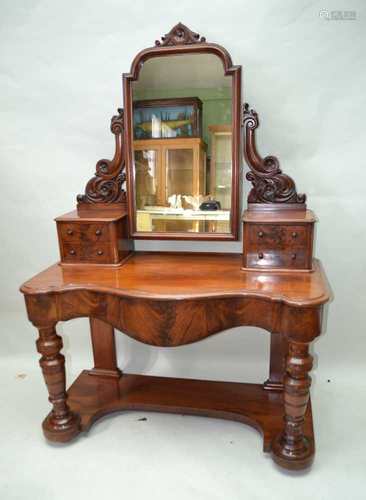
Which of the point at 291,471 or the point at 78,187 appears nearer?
the point at 291,471

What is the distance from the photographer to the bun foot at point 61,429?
1.69 meters

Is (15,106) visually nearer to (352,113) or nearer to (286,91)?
(286,91)

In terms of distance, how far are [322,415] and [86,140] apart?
67.7 inches

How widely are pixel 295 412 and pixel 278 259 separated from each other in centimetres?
Result: 57

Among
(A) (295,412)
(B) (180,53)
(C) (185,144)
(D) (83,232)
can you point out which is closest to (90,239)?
(D) (83,232)

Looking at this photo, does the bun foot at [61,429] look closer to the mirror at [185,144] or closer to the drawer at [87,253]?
the drawer at [87,253]

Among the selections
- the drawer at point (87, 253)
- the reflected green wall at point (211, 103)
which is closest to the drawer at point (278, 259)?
the reflected green wall at point (211, 103)

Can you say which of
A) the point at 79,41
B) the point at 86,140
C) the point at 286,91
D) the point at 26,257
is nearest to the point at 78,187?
the point at 86,140

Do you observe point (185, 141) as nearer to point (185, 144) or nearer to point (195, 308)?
point (185, 144)

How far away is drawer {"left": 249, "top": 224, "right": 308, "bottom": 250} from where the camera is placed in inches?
60.9

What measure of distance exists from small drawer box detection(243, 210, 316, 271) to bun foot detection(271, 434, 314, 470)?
2.24ft

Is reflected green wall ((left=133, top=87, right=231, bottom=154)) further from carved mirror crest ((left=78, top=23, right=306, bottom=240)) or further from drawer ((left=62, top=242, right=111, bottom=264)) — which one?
drawer ((left=62, top=242, right=111, bottom=264))

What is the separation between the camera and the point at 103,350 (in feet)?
6.74

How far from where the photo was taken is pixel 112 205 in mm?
1843
